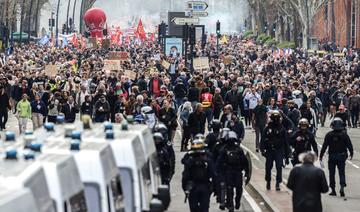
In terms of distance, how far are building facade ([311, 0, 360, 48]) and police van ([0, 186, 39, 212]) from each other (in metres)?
92.3

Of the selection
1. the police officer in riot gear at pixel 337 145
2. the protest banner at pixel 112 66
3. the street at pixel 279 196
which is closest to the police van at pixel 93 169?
the street at pixel 279 196

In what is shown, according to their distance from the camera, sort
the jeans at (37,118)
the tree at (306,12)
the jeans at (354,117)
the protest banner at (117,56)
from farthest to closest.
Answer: the tree at (306,12) < the protest banner at (117,56) < the jeans at (354,117) < the jeans at (37,118)

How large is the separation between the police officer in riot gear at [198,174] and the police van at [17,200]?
867 cm

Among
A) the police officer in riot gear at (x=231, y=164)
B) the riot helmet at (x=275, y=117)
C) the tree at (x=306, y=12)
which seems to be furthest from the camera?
the tree at (x=306, y=12)

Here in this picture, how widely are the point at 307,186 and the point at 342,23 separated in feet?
307

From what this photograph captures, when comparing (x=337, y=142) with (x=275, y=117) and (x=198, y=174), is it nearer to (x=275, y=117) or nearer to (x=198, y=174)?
(x=275, y=117)

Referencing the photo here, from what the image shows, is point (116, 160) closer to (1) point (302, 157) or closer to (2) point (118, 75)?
(1) point (302, 157)

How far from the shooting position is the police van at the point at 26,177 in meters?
9.48

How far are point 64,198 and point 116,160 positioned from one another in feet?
7.75

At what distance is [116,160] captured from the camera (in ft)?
42.4

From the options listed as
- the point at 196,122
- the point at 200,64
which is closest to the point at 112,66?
the point at 200,64

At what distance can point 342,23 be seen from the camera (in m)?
109

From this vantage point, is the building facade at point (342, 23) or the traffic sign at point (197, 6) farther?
the building facade at point (342, 23)

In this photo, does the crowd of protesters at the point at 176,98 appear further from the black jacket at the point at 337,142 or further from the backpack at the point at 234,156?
the backpack at the point at 234,156
